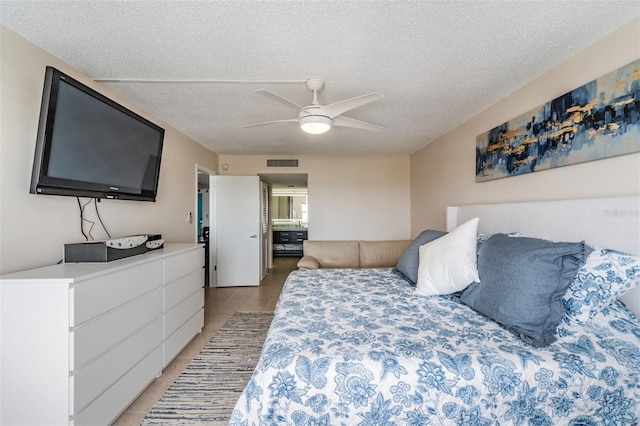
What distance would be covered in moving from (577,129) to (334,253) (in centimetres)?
297

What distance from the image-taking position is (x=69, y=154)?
1.66 metres

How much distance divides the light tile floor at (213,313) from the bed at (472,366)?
4.01 feet

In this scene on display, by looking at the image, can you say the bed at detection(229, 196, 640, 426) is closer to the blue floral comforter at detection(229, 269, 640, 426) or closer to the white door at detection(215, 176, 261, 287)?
the blue floral comforter at detection(229, 269, 640, 426)

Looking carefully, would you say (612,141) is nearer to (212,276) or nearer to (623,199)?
(623,199)

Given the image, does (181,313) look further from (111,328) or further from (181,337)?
(111,328)

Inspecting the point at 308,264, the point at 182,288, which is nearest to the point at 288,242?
the point at 308,264

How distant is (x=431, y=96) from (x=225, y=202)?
3609 millimetres

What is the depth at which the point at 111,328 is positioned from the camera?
1.56 metres

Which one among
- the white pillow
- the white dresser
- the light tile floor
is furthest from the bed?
the light tile floor

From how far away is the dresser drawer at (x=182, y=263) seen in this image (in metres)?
2.16

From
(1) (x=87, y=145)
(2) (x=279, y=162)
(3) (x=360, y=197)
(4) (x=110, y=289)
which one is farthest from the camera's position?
(3) (x=360, y=197)

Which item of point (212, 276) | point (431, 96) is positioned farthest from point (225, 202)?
point (431, 96)

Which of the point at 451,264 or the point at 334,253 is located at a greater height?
the point at 451,264

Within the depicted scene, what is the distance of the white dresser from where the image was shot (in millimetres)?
1287
